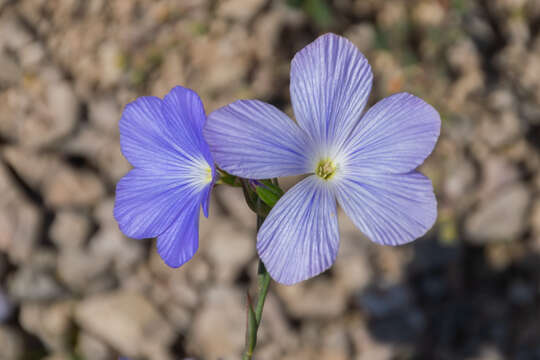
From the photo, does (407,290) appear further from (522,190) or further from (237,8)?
(237,8)

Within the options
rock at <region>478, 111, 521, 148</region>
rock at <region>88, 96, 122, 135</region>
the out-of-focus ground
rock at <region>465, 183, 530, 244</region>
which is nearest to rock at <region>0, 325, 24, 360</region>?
the out-of-focus ground

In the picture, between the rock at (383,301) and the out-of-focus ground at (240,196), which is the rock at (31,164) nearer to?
the out-of-focus ground at (240,196)

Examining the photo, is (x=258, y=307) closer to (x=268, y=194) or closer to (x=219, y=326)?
(x=268, y=194)

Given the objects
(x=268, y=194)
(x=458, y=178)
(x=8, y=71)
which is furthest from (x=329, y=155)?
(x=8, y=71)

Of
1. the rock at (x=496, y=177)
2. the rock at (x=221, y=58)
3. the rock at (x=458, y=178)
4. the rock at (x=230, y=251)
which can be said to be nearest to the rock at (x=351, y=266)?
the rock at (x=230, y=251)

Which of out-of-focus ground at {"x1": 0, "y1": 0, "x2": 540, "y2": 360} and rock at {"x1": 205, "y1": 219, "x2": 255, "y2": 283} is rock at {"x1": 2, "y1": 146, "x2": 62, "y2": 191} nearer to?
out-of-focus ground at {"x1": 0, "y1": 0, "x2": 540, "y2": 360}

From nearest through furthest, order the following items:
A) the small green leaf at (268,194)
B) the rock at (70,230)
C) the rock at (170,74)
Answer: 1. the small green leaf at (268,194)
2. the rock at (70,230)
3. the rock at (170,74)

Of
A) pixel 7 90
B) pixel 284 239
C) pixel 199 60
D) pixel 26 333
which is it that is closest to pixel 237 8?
pixel 199 60
